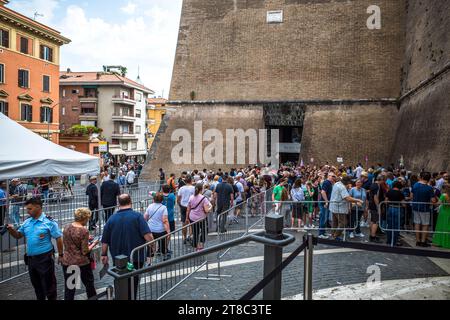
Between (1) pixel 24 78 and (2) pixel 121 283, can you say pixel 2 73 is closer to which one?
(1) pixel 24 78

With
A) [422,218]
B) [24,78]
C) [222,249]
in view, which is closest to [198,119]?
[24,78]

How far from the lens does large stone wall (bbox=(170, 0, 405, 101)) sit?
79.6ft

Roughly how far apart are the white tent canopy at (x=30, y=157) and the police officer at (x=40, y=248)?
1584 mm

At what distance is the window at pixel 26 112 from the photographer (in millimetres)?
32688

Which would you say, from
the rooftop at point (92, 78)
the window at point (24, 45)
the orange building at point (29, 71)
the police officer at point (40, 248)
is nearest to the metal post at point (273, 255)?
the police officer at point (40, 248)

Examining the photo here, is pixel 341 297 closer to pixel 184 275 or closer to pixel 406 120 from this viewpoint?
pixel 184 275

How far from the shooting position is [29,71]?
33.2 metres

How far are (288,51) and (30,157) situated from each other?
2246 cm

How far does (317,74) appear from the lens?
25.5 metres

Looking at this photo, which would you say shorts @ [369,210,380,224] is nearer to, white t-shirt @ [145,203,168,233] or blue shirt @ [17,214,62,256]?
white t-shirt @ [145,203,168,233]

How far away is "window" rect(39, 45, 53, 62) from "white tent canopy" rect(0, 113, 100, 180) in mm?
31561

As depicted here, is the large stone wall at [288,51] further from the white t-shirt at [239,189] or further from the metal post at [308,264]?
the metal post at [308,264]
